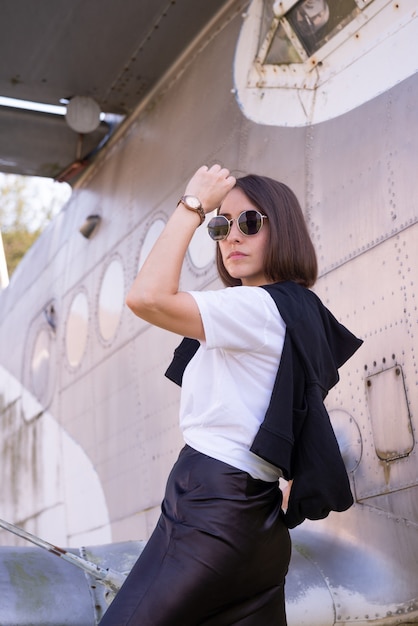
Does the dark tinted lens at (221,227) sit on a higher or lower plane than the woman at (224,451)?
higher

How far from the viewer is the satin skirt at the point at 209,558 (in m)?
1.67

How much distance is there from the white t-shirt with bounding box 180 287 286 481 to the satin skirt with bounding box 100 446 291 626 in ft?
0.12

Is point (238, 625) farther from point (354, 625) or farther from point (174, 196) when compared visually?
point (174, 196)

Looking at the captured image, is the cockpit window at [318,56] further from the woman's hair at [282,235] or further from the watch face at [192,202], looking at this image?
the watch face at [192,202]

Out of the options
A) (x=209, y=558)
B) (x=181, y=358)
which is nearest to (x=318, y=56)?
(x=181, y=358)

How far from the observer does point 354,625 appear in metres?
2.77

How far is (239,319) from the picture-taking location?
69.6 inches

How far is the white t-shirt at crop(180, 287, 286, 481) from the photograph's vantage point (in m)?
1.76

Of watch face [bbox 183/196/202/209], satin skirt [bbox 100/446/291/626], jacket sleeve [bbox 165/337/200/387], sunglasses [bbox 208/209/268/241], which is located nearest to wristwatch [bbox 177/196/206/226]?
watch face [bbox 183/196/202/209]

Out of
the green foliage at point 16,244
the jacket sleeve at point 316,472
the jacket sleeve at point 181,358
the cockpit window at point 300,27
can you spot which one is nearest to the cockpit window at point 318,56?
the cockpit window at point 300,27

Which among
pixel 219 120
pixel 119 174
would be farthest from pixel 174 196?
pixel 119 174

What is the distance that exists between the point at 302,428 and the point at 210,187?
0.56 meters

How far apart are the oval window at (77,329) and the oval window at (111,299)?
0.24m

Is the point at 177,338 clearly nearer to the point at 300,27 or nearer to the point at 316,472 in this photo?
the point at 300,27
